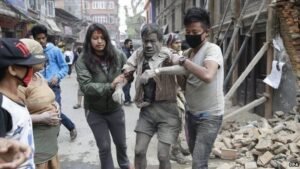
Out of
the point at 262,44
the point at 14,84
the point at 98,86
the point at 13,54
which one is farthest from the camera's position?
the point at 262,44

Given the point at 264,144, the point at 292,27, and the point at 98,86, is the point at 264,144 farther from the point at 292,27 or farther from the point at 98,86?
the point at 98,86

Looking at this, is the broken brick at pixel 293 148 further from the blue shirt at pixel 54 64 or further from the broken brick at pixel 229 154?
the blue shirt at pixel 54 64

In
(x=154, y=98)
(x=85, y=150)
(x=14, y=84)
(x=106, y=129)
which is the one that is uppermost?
(x=14, y=84)

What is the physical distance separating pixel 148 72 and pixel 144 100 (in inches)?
19.5

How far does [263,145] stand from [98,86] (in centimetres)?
261

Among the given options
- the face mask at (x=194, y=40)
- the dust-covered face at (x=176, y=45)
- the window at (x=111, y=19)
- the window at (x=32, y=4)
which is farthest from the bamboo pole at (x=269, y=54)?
the window at (x=111, y=19)

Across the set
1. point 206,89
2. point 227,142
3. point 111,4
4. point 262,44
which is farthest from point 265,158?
point 111,4

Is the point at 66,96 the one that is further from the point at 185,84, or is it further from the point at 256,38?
the point at 185,84

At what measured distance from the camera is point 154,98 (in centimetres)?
382

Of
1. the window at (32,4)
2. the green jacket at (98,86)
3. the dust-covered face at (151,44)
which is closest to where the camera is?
the dust-covered face at (151,44)

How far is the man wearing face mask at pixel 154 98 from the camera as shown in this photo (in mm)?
3729

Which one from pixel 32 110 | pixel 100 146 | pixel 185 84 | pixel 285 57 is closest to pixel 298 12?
pixel 285 57

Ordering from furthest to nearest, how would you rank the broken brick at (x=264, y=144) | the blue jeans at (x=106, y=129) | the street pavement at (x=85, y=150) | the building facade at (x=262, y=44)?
the building facade at (x=262, y=44)
the street pavement at (x=85, y=150)
the broken brick at (x=264, y=144)
the blue jeans at (x=106, y=129)

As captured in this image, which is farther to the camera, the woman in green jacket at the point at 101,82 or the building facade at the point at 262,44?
the building facade at the point at 262,44
